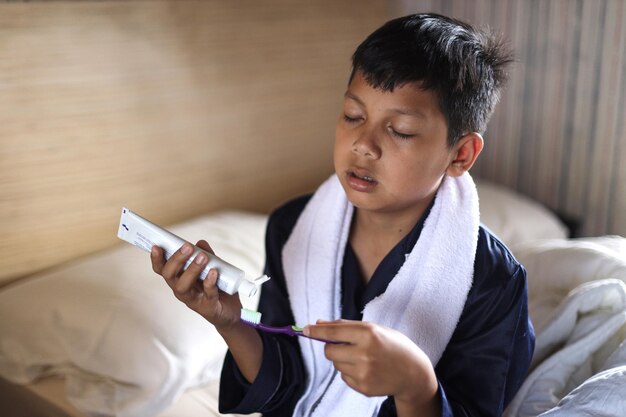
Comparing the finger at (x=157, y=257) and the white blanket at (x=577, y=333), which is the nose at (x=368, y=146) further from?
the white blanket at (x=577, y=333)

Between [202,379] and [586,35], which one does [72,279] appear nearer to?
[202,379]

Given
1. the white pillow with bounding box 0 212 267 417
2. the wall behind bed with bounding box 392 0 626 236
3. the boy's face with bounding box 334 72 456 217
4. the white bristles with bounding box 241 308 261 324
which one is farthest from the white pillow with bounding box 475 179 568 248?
the white bristles with bounding box 241 308 261 324

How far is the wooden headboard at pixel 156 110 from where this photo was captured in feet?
5.00

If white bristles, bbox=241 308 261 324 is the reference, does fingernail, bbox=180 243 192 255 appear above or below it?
above

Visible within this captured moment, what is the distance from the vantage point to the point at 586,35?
2.03 metres

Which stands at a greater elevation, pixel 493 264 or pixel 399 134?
pixel 399 134

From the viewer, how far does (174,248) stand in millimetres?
959

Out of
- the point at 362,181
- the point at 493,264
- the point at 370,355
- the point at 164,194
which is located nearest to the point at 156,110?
the point at 164,194

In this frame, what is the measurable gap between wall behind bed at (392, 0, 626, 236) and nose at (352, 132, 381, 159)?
47.9 inches

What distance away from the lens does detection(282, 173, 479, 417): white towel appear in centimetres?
109

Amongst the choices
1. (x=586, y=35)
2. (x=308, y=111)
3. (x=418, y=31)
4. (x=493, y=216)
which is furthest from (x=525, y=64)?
(x=418, y=31)

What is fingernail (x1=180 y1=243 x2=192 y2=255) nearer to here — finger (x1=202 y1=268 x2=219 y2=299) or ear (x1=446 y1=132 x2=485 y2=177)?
finger (x1=202 y1=268 x2=219 y2=299)

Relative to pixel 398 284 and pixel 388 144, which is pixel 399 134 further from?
pixel 398 284

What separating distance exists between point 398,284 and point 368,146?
23cm
